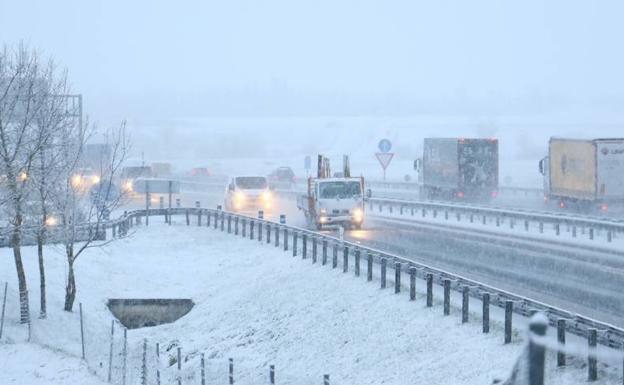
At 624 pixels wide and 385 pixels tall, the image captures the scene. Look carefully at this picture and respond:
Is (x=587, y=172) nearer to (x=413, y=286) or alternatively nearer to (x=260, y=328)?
(x=260, y=328)

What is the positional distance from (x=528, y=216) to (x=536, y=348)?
32232 millimetres

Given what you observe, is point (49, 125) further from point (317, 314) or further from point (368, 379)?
point (368, 379)

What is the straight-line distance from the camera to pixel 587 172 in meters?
43.3

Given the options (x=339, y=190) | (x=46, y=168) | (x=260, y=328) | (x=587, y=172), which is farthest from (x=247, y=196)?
(x=260, y=328)

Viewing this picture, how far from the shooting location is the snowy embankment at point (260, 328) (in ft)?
53.7

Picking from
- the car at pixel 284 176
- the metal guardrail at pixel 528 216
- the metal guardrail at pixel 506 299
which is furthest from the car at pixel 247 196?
the car at pixel 284 176

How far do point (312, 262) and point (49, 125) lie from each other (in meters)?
7.69

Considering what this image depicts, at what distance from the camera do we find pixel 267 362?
67.8 feet

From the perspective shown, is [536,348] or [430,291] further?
[430,291]

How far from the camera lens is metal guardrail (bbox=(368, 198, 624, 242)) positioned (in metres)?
33.6

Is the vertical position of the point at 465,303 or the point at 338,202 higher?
the point at 338,202

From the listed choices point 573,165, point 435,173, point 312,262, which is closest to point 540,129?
point 435,173

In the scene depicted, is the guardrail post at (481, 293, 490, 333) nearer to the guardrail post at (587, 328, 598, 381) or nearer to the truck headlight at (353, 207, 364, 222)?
the guardrail post at (587, 328, 598, 381)

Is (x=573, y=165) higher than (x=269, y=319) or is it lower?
higher
